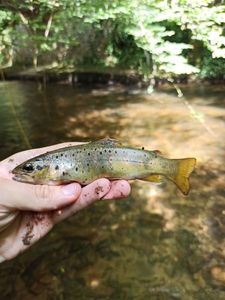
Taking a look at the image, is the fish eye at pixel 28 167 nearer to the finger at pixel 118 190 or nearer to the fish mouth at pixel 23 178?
the fish mouth at pixel 23 178

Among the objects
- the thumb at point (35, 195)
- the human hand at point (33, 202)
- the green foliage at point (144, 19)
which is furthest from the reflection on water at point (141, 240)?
the thumb at point (35, 195)

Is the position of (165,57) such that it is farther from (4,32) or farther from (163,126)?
(163,126)

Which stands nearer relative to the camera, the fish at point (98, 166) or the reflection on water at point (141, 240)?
the fish at point (98, 166)

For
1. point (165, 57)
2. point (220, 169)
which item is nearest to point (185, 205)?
point (220, 169)

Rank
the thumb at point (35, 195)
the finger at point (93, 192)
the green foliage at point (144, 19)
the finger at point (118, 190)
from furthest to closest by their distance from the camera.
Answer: the green foliage at point (144, 19) < the finger at point (118, 190) < the finger at point (93, 192) < the thumb at point (35, 195)

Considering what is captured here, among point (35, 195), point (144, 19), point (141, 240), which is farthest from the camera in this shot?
point (144, 19)

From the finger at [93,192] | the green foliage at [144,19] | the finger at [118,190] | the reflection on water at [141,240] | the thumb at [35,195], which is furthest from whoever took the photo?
the green foliage at [144,19]

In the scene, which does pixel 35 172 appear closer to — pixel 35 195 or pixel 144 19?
pixel 35 195

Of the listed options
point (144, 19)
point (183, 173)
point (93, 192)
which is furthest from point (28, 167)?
point (144, 19)

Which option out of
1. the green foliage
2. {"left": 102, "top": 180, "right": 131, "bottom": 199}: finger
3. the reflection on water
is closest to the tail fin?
{"left": 102, "top": 180, "right": 131, "bottom": 199}: finger
